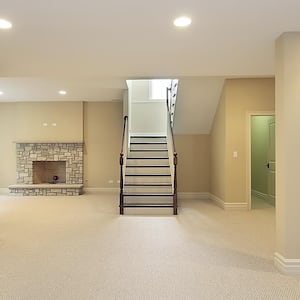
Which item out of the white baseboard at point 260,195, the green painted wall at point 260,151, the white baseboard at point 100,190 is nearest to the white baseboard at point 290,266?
the white baseboard at point 260,195

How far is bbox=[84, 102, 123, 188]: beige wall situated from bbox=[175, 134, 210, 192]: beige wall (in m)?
2.11

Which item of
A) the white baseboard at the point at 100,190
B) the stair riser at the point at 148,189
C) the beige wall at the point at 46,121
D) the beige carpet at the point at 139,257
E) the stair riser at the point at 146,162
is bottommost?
the beige carpet at the point at 139,257

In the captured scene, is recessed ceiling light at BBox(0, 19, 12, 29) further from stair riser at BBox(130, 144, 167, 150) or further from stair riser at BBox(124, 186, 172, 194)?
stair riser at BBox(130, 144, 167, 150)

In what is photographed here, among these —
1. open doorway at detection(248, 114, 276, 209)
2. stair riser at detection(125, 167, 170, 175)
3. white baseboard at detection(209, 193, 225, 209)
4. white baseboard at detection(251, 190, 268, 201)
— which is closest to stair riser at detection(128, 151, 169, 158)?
stair riser at detection(125, 167, 170, 175)

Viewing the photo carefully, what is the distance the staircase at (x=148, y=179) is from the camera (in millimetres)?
6197

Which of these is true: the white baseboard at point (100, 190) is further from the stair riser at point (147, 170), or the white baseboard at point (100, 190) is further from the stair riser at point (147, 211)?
the stair riser at point (147, 211)

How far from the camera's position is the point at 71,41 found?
3.31 meters

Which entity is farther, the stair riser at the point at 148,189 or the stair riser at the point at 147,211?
the stair riser at the point at 148,189

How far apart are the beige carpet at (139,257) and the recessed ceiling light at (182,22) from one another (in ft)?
7.93

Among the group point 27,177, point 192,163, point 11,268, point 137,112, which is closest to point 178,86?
point 192,163

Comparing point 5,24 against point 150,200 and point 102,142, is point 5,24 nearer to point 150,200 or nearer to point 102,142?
point 150,200

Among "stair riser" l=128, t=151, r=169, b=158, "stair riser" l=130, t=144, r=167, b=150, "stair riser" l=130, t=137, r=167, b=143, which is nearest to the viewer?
"stair riser" l=128, t=151, r=169, b=158

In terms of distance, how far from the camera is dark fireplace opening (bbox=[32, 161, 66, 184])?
938cm

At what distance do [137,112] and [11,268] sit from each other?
6874 mm
